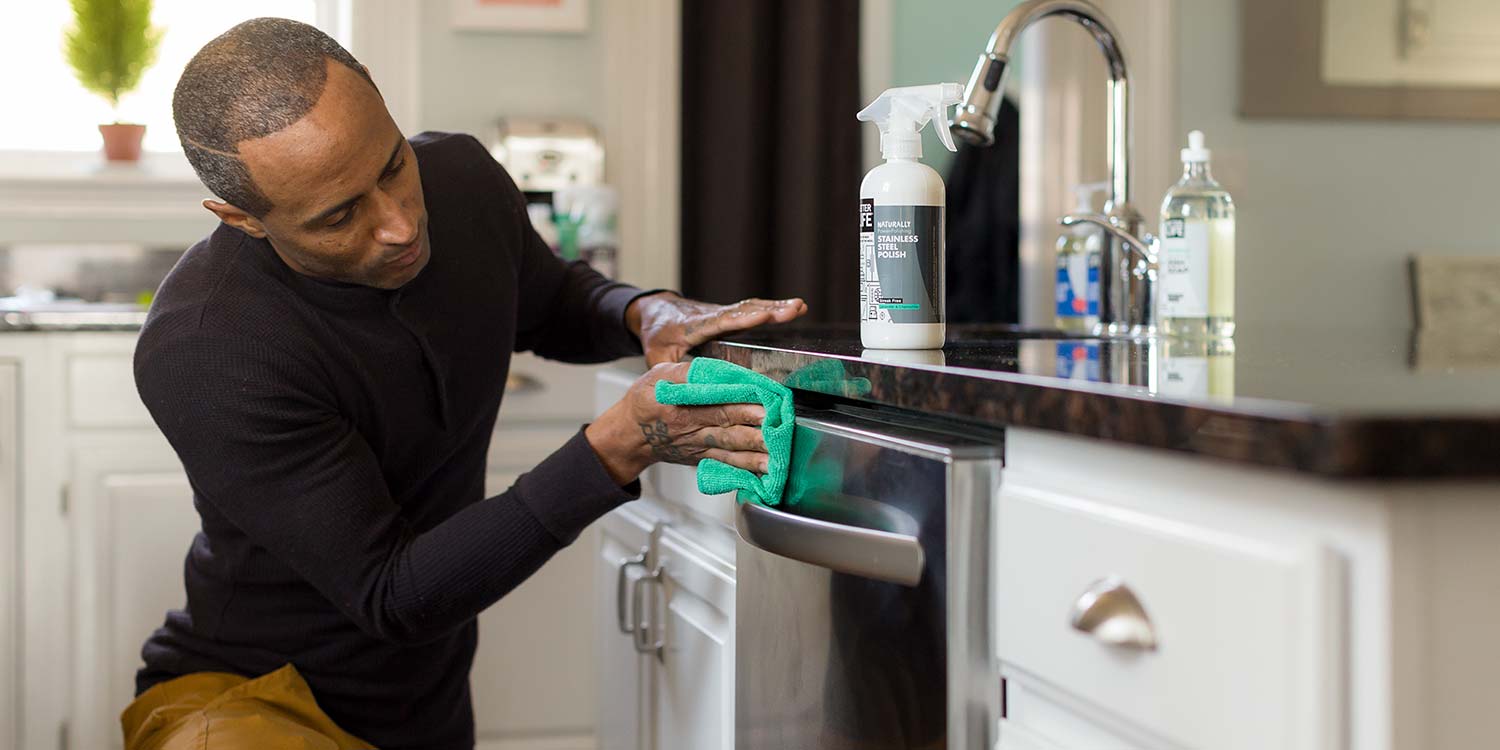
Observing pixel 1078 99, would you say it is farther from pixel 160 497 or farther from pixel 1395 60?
pixel 160 497

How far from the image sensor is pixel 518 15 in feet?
9.04

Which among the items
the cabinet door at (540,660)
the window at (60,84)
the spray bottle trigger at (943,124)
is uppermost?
the window at (60,84)

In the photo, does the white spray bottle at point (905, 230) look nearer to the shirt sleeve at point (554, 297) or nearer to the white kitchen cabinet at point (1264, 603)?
the white kitchen cabinet at point (1264, 603)

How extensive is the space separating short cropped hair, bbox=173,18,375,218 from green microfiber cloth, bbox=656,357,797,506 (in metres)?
0.45

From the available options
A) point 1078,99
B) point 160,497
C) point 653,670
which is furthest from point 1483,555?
point 1078,99

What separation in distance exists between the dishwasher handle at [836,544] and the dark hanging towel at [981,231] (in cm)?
206

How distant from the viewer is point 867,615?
885 millimetres

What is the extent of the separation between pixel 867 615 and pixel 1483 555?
1.33 ft

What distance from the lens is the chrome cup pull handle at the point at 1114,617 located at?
2.14ft

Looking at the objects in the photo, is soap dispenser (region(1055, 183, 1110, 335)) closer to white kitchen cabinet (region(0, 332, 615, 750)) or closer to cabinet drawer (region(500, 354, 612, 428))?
cabinet drawer (region(500, 354, 612, 428))

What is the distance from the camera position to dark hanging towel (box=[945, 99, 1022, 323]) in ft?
9.95

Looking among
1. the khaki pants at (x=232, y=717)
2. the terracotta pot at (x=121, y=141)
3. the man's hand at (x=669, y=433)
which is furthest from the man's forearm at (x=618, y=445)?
the terracotta pot at (x=121, y=141)

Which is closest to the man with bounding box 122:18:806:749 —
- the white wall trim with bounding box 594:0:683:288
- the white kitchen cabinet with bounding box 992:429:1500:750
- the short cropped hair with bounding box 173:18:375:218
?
the short cropped hair with bounding box 173:18:375:218

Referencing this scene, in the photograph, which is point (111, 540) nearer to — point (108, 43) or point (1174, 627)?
point (108, 43)
